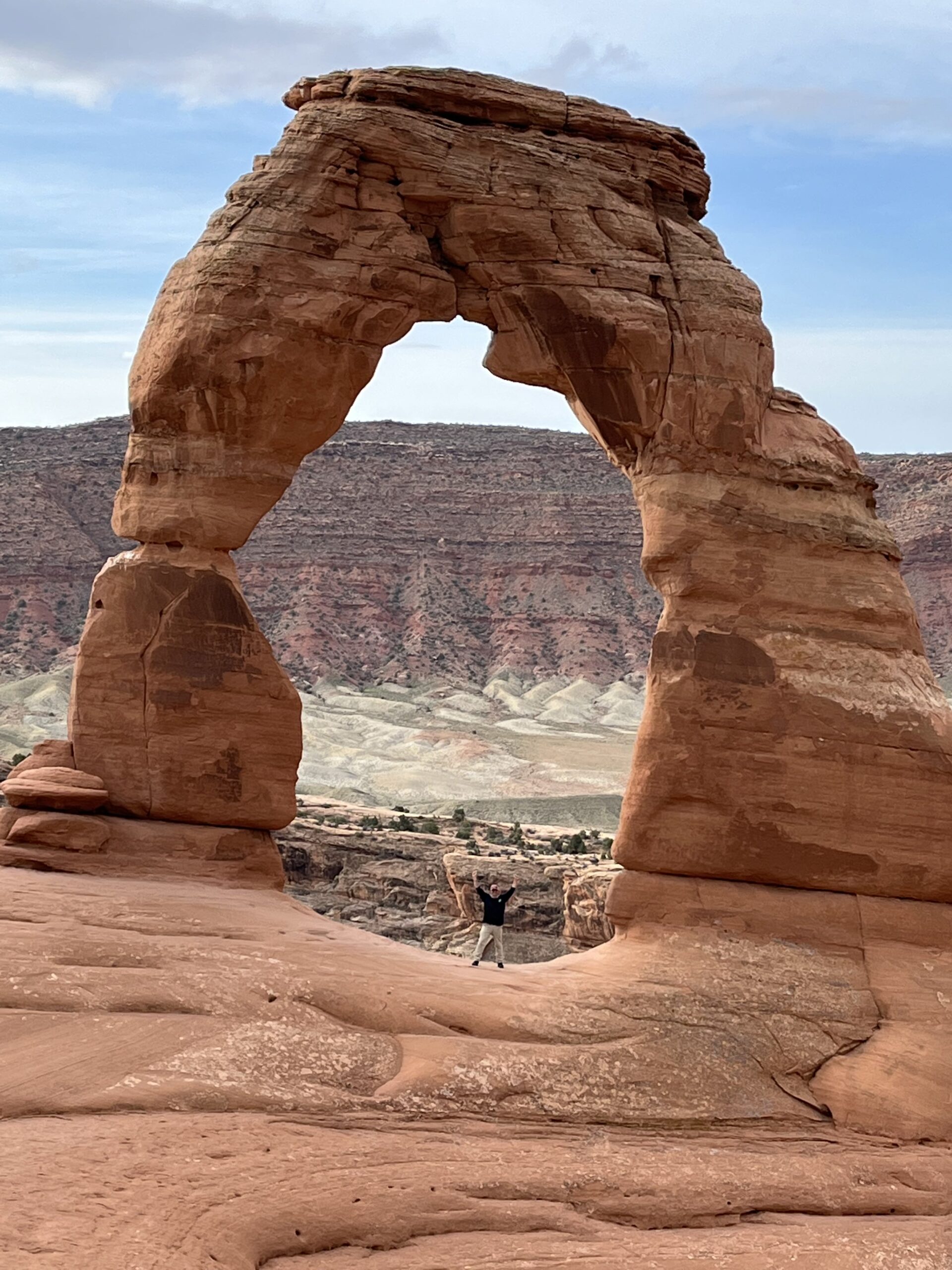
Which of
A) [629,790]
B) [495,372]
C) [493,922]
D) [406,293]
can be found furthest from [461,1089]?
[406,293]

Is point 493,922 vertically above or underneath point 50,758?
underneath

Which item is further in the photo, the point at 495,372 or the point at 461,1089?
the point at 495,372

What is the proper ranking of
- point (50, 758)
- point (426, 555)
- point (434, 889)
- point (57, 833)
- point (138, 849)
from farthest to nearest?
point (426, 555), point (434, 889), point (50, 758), point (138, 849), point (57, 833)

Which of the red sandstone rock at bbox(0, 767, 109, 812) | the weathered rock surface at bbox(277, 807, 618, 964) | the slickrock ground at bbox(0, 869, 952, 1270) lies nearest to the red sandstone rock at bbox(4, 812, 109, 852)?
the red sandstone rock at bbox(0, 767, 109, 812)

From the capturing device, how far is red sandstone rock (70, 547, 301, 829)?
15.0m

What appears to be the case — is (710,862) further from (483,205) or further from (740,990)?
(483,205)

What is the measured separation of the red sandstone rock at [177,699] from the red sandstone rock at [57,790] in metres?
0.22

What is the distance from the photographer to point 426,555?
9525cm

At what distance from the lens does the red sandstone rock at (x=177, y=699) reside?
591 inches

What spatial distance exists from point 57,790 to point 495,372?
6.04 metres

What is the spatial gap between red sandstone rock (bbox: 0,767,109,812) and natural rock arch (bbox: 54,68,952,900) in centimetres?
22

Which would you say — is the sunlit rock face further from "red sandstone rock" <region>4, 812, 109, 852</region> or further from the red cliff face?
the red cliff face

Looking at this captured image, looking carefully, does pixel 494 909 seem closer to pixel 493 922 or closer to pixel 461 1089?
pixel 493 922

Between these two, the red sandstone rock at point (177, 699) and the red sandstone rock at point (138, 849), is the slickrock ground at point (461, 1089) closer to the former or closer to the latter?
the red sandstone rock at point (138, 849)
